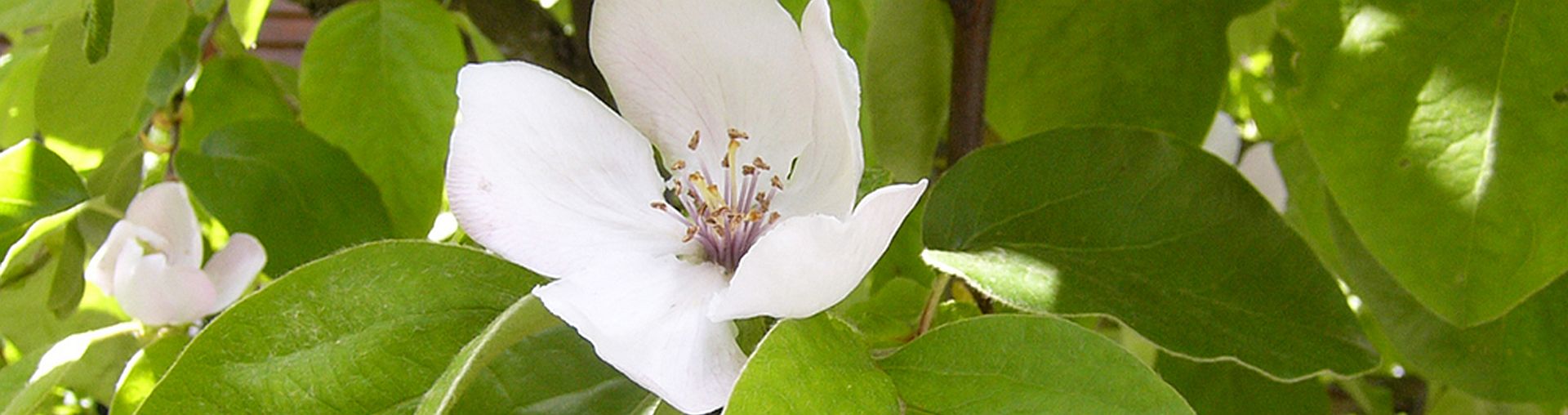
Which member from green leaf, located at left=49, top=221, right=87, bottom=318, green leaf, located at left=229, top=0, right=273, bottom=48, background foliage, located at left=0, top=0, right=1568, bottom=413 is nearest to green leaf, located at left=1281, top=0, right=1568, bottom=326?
background foliage, located at left=0, top=0, right=1568, bottom=413

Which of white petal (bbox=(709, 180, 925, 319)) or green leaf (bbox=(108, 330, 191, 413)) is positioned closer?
white petal (bbox=(709, 180, 925, 319))

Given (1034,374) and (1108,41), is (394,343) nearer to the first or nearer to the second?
(1034,374)

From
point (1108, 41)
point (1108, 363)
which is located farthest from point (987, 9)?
point (1108, 363)

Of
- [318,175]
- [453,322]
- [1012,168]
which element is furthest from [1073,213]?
[318,175]

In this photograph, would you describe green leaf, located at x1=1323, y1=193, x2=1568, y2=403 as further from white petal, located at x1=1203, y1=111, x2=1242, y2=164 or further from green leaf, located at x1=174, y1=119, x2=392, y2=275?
green leaf, located at x1=174, y1=119, x2=392, y2=275

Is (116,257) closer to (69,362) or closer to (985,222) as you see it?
(69,362)

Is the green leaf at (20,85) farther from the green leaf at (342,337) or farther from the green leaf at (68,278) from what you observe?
the green leaf at (342,337)

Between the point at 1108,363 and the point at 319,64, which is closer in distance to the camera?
the point at 1108,363
